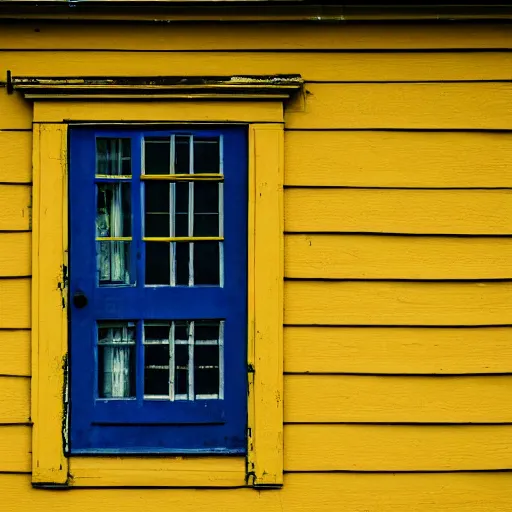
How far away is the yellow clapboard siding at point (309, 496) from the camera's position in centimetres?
315

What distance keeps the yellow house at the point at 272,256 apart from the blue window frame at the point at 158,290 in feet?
0.03

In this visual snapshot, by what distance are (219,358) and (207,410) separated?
0.25 metres

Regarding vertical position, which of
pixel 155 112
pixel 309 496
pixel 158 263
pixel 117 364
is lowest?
pixel 309 496

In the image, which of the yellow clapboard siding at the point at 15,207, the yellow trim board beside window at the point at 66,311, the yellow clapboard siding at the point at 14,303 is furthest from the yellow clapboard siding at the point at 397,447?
the yellow clapboard siding at the point at 15,207

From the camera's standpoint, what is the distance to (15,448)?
124 inches

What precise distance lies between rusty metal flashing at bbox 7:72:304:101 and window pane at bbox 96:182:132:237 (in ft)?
1.38

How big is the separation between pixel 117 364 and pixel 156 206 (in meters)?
0.77

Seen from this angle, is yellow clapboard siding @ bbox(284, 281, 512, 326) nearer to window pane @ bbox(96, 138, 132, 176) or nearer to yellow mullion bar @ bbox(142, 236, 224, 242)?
yellow mullion bar @ bbox(142, 236, 224, 242)

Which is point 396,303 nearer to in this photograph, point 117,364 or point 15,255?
point 117,364

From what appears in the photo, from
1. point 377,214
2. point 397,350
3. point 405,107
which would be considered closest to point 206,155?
point 377,214

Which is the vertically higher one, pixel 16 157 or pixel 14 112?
pixel 14 112

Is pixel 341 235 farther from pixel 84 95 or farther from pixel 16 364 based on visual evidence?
pixel 16 364

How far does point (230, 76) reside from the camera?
3154mm

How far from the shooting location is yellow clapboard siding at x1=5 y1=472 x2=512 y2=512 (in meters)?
3.15
